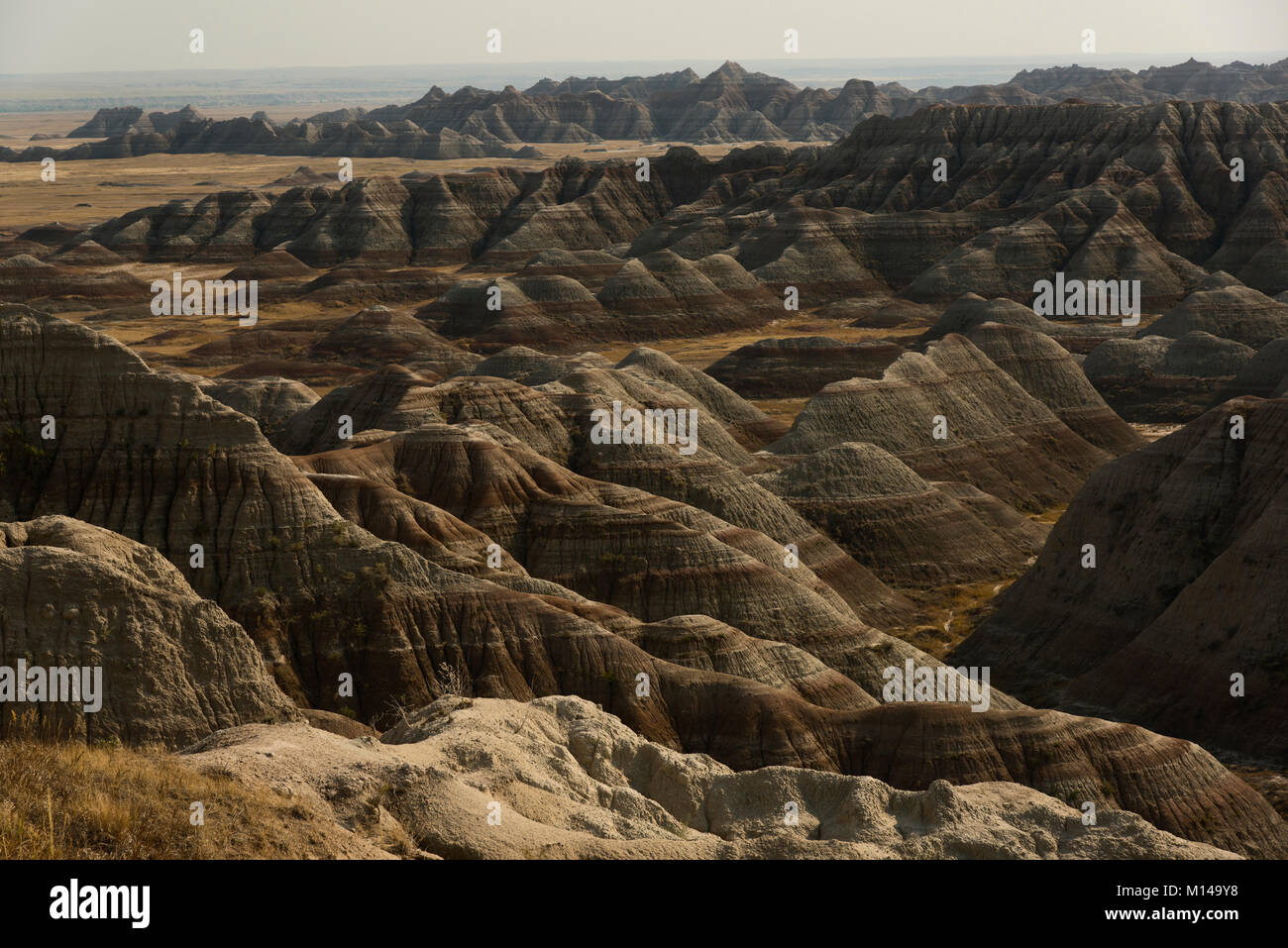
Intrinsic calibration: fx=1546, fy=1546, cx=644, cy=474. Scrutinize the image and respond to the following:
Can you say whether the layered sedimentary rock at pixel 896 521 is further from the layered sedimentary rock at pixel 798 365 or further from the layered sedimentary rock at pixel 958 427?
the layered sedimentary rock at pixel 798 365

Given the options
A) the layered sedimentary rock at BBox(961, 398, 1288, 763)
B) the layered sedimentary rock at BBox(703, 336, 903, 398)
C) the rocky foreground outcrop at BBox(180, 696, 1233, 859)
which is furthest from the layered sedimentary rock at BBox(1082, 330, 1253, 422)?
the rocky foreground outcrop at BBox(180, 696, 1233, 859)

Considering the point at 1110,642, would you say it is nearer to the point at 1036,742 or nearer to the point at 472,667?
the point at 1036,742

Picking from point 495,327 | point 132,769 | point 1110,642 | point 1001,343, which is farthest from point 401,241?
point 132,769

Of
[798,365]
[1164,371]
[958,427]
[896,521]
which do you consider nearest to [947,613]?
[896,521]

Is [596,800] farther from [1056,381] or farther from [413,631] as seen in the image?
[1056,381]

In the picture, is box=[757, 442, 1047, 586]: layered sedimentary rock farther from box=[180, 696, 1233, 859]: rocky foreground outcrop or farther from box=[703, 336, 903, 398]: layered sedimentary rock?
box=[180, 696, 1233, 859]: rocky foreground outcrop
